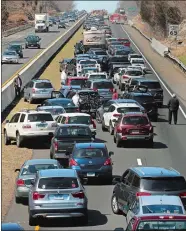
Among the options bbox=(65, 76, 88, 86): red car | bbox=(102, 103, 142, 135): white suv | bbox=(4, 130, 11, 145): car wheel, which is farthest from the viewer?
bbox=(65, 76, 88, 86): red car

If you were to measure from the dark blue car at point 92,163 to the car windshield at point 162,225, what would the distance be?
32.1 ft

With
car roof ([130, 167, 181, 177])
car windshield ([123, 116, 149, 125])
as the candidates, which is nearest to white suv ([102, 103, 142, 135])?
car windshield ([123, 116, 149, 125])

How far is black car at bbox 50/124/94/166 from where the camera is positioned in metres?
29.0

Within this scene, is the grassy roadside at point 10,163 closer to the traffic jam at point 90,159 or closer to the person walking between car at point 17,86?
the traffic jam at point 90,159

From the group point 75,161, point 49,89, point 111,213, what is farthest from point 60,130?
point 49,89

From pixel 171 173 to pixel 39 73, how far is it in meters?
50.1

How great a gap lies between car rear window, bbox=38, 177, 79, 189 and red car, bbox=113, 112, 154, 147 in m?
14.1

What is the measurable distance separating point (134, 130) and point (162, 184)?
1438 cm

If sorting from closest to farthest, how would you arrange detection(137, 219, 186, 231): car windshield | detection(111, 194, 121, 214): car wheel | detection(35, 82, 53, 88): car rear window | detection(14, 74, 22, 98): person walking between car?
detection(137, 219, 186, 231): car windshield < detection(111, 194, 121, 214): car wheel < detection(35, 82, 53, 88): car rear window < detection(14, 74, 22, 98): person walking between car

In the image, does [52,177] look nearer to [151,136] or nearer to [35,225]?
[35,225]

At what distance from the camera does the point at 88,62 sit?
65.4 m

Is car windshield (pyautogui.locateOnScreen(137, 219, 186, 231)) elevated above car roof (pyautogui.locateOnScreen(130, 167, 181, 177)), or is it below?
above

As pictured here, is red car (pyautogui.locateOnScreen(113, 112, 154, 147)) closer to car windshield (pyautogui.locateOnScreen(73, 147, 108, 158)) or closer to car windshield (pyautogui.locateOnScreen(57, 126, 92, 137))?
car windshield (pyautogui.locateOnScreen(57, 126, 92, 137))

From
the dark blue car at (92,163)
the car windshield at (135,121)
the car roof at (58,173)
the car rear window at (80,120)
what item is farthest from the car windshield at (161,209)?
the car rear window at (80,120)
